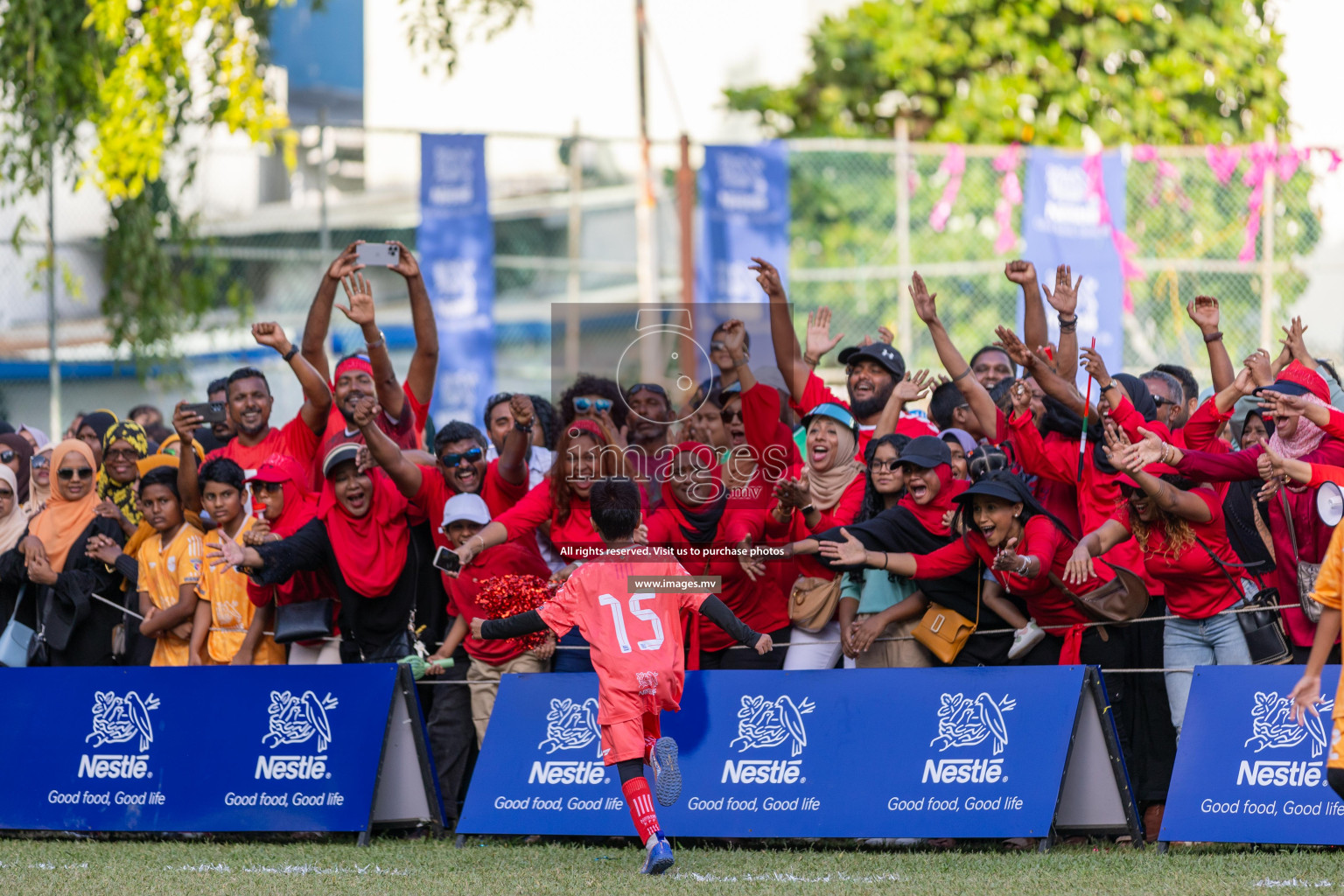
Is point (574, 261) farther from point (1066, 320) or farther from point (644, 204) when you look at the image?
point (1066, 320)

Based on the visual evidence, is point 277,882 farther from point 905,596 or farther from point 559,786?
point 905,596

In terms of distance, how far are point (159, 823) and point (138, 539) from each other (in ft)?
5.91

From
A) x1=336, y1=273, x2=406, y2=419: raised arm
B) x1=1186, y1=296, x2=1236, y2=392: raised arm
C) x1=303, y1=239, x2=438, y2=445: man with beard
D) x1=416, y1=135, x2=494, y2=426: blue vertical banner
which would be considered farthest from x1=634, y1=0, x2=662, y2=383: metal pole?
x1=1186, y1=296, x2=1236, y2=392: raised arm

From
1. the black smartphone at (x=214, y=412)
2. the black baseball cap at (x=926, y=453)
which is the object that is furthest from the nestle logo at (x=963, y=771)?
the black smartphone at (x=214, y=412)

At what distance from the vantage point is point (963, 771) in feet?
22.8

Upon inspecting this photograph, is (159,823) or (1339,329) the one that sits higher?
(1339,329)

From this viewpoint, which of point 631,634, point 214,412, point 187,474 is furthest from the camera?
point 214,412

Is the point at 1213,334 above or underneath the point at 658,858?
above

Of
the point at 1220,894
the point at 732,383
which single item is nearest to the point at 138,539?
the point at 732,383

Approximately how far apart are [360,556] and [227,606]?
1.00 meters

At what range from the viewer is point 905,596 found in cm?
769

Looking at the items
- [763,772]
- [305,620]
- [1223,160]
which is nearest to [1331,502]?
[763,772]

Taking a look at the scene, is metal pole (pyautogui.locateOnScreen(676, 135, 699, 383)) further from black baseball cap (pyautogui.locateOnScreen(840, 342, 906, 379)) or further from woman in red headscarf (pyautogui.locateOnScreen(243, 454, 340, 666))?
woman in red headscarf (pyautogui.locateOnScreen(243, 454, 340, 666))

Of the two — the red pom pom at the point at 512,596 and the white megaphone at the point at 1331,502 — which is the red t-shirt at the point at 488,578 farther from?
the white megaphone at the point at 1331,502
